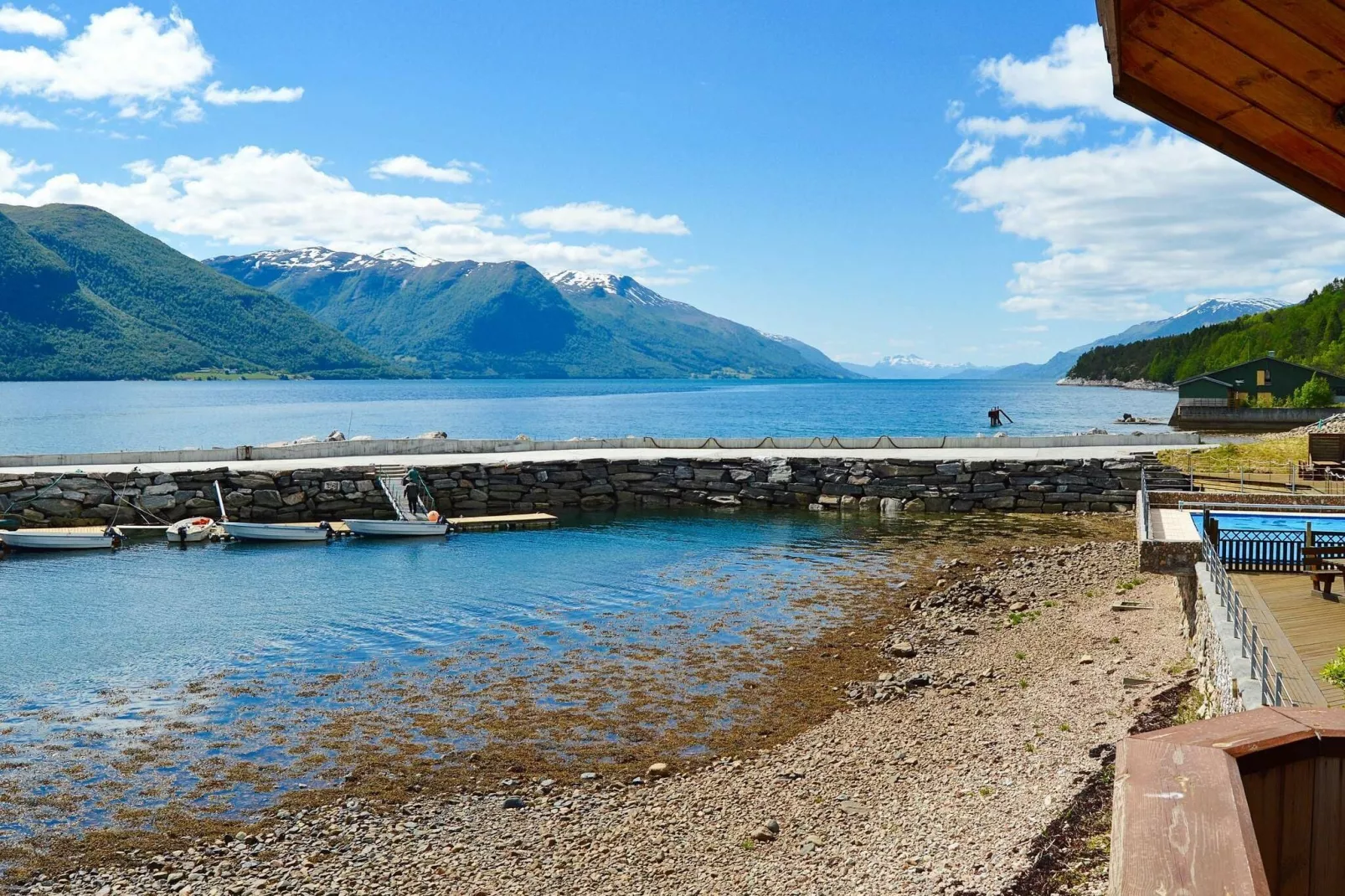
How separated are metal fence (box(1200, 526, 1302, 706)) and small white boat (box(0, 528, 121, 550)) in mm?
31328

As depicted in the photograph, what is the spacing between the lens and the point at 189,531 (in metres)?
32.6

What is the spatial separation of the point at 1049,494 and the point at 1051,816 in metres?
28.7

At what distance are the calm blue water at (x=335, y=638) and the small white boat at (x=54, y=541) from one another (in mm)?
557

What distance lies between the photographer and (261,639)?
20.4 metres

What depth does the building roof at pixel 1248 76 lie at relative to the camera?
3215 mm

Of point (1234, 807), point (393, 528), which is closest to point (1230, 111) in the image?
point (1234, 807)

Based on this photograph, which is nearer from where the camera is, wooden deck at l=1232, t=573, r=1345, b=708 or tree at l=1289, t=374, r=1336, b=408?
wooden deck at l=1232, t=573, r=1345, b=708

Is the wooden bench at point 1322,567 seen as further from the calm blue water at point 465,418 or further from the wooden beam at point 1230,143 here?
the calm blue water at point 465,418

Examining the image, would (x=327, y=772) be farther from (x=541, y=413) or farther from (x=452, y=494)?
(x=541, y=413)

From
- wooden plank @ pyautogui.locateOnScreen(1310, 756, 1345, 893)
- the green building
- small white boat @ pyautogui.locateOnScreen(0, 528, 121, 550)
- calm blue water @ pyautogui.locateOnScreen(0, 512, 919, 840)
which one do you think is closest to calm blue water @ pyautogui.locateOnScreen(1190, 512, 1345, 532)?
calm blue water @ pyautogui.locateOnScreen(0, 512, 919, 840)

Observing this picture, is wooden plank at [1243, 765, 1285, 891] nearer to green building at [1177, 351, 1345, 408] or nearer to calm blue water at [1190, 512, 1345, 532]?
calm blue water at [1190, 512, 1345, 532]

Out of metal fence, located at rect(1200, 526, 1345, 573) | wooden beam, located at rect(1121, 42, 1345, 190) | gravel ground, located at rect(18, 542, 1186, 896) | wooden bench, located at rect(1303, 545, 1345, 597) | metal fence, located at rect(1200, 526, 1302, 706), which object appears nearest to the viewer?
wooden beam, located at rect(1121, 42, 1345, 190)

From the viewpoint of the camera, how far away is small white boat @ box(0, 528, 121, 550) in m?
31.0

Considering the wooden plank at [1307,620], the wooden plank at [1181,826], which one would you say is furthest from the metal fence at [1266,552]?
the wooden plank at [1181,826]
